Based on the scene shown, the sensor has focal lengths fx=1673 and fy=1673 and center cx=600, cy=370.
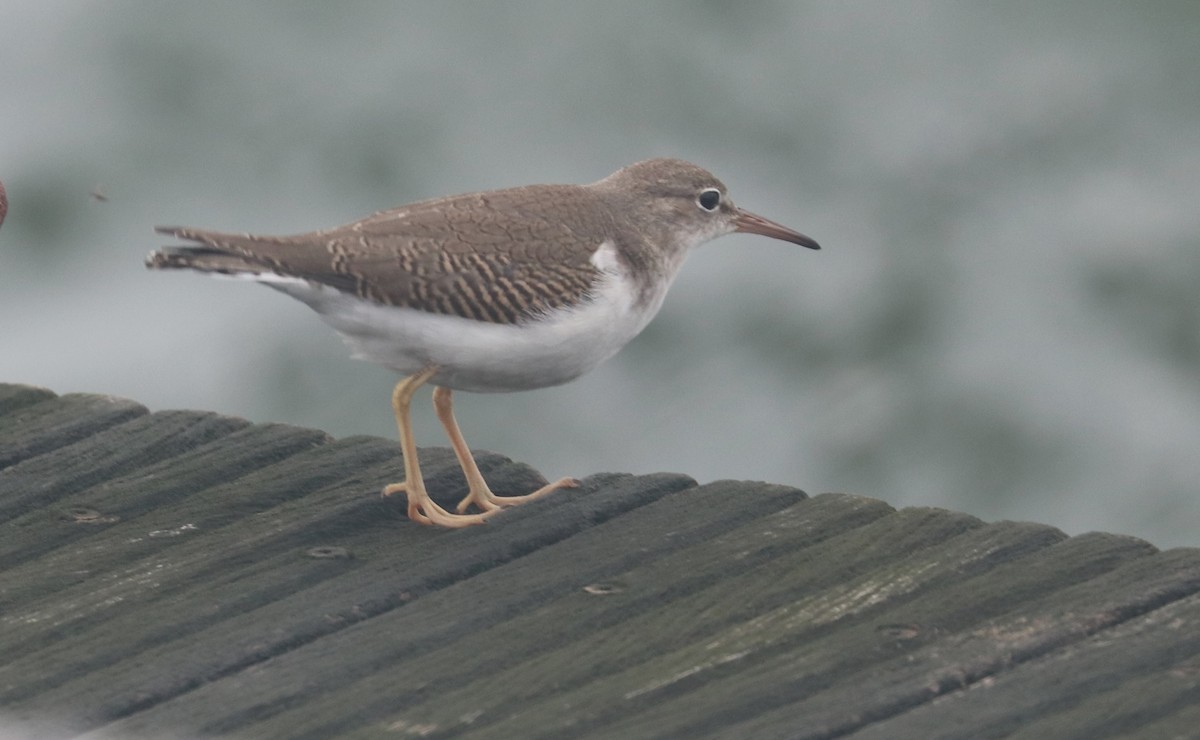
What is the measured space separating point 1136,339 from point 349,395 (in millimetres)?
6090

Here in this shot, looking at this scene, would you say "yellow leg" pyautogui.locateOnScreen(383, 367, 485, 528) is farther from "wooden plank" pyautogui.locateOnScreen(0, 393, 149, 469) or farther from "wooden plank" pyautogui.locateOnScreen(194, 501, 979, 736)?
"wooden plank" pyautogui.locateOnScreen(0, 393, 149, 469)

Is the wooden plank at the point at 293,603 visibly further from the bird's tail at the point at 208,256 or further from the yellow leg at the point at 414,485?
the bird's tail at the point at 208,256

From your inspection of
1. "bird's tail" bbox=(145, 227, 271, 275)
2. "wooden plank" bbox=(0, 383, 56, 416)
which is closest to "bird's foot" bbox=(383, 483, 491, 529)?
"bird's tail" bbox=(145, 227, 271, 275)

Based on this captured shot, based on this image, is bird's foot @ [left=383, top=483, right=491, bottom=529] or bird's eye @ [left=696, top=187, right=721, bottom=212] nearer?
bird's foot @ [left=383, top=483, right=491, bottom=529]

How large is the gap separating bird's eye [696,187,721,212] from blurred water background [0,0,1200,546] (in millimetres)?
5638

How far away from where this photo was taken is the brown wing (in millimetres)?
5289

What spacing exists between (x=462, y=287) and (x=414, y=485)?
65 cm

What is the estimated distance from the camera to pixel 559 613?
439cm

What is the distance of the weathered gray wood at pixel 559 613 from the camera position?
3770 millimetres

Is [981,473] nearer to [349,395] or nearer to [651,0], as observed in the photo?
[349,395]

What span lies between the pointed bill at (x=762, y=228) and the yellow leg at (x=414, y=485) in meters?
1.73

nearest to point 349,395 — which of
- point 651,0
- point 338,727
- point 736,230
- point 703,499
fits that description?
point 651,0

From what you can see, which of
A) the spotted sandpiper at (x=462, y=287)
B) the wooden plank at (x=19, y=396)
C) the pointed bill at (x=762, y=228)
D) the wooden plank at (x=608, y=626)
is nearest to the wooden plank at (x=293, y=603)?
the spotted sandpiper at (x=462, y=287)

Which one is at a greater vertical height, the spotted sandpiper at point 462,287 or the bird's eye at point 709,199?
the bird's eye at point 709,199
